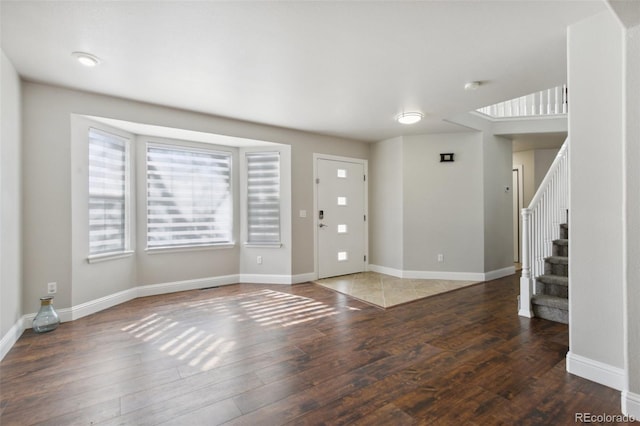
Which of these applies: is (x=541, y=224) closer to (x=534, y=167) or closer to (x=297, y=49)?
(x=297, y=49)

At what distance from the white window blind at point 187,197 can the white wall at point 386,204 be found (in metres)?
2.65

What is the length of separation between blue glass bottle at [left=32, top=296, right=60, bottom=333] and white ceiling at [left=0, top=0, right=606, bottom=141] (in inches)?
87.0

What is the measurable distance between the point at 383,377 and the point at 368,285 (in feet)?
8.34

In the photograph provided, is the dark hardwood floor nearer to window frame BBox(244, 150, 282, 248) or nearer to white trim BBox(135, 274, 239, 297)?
white trim BBox(135, 274, 239, 297)

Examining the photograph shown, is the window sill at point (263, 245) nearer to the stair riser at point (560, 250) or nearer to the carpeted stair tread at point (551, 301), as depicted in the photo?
the carpeted stair tread at point (551, 301)

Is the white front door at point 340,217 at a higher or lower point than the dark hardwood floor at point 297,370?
higher

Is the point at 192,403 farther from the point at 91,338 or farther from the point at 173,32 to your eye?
the point at 173,32

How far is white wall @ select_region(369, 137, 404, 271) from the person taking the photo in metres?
5.11

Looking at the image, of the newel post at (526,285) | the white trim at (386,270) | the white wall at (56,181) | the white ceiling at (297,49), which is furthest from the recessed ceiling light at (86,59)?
the white trim at (386,270)

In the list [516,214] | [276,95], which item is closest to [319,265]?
[276,95]

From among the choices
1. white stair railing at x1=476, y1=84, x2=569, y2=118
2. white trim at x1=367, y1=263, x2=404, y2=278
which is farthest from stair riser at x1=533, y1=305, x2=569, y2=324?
white stair railing at x1=476, y1=84, x2=569, y2=118

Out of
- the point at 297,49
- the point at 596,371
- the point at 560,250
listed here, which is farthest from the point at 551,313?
the point at 297,49

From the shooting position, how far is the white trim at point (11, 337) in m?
2.34

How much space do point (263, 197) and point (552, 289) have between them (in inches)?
156
